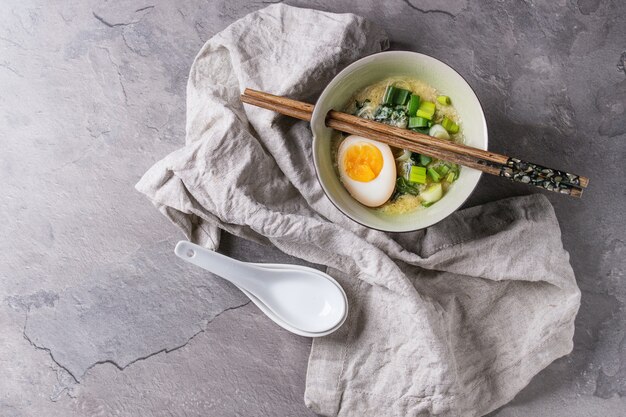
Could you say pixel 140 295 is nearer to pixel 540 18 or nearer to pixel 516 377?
pixel 516 377

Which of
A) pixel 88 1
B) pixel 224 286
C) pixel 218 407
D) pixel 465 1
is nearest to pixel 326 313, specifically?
pixel 224 286

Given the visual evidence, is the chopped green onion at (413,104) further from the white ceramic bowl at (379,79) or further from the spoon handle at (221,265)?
the spoon handle at (221,265)

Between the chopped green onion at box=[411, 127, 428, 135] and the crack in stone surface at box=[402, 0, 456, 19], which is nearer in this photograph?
the chopped green onion at box=[411, 127, 428, 135]

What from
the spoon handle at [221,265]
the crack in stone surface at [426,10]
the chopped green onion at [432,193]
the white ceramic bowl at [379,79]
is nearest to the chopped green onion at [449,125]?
the white ceramic bowl at [379,79]

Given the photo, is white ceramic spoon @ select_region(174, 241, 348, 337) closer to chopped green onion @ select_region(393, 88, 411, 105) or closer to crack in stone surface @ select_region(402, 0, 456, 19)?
chopped green onion @ select_region(393, 88, 411, 105)

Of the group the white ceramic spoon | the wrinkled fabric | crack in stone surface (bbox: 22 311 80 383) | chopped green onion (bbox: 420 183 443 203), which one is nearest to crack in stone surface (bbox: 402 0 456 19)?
the wrinkled fabric

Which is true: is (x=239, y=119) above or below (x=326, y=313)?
above
